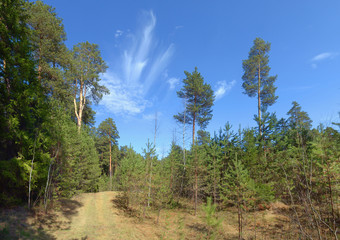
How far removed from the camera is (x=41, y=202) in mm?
11836

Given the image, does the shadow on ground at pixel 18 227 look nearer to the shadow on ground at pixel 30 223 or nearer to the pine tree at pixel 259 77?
the shadow on ground at pixel 30 223

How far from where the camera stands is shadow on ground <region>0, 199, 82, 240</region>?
834 centimetres

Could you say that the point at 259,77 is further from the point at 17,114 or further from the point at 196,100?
the point at 17,114

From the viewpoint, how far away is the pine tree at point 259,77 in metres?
21.0

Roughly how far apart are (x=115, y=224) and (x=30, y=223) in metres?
5.54

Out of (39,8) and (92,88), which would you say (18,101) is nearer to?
(39,8)

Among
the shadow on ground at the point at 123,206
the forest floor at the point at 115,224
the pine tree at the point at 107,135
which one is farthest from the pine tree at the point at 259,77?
the pine tree at the point at 107,135

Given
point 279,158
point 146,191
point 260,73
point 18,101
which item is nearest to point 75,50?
point 18,101

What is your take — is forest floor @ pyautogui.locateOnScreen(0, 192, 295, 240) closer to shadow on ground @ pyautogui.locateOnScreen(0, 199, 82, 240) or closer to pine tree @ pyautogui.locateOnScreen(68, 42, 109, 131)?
shadow on ground @ pyautogui.locateOnScreen(0, 199, 82, 240)

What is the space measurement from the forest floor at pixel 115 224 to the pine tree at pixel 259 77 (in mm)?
12588

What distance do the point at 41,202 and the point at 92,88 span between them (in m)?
15.7

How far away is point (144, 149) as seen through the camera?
14.9 metres

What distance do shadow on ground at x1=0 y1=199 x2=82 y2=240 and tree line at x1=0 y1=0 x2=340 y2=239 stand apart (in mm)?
758

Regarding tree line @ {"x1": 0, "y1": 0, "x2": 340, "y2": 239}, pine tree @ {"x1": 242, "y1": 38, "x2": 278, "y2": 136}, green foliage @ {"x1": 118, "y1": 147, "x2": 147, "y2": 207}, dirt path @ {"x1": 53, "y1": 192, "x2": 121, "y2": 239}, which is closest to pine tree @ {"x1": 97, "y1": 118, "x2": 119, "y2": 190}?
tree line @ {"x1": 0, "y1": 0, "x2": 340, "y2": 239}
